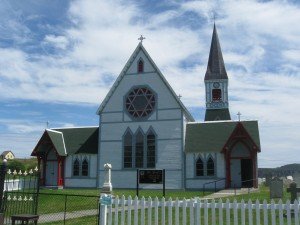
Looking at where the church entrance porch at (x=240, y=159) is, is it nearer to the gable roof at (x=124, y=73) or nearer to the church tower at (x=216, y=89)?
the gable roof at (x=124, y=73)

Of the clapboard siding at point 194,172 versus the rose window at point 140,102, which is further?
the rose window at point 140,102

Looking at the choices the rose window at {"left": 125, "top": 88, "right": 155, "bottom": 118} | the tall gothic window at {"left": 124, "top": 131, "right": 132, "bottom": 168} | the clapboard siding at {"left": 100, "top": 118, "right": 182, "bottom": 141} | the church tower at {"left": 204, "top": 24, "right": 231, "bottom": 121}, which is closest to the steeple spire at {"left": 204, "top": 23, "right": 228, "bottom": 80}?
the church tower at {"left": 204, "top": 24, "right": 231, "bottom": 121}

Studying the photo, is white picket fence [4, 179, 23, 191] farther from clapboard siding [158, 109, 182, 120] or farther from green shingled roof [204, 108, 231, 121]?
green shingled roof [204, 108, 231, 121]

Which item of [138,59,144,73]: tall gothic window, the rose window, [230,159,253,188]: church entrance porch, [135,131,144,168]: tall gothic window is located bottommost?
[230,159,253,188]: church entrance porch

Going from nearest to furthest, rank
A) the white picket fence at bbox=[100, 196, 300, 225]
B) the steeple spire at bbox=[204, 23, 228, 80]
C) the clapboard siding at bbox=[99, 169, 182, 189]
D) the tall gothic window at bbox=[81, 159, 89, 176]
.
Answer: the white picket fence at bbox=[100, 196, 300, 225] → the clapboard siding at bbox=[99, 169, 182, 189] → the tall gothic window at bbox=[81, 159, 89, 176] → the steeple spire at bbox=[204, 23, 228, 80]

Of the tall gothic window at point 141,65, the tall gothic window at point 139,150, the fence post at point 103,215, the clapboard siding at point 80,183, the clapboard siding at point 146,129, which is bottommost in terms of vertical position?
the fence post at point 103,215

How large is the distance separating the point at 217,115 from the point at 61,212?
41.1 m

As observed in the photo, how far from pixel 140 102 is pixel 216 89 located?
Answer: 80.0 ft

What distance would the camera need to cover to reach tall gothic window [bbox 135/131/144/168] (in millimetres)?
38188

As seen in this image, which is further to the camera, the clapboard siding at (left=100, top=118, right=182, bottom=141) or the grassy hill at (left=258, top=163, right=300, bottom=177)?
the grassy hill at (left=258, top=163, right=300, bottom=177)

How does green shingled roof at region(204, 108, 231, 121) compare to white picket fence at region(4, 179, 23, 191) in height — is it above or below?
above

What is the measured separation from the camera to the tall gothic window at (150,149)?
3794 centimetres

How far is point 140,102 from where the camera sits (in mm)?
38906

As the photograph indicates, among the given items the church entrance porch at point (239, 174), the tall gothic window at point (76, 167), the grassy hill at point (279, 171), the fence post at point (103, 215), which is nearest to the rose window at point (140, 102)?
the tall gothic window at point (76, 167)
